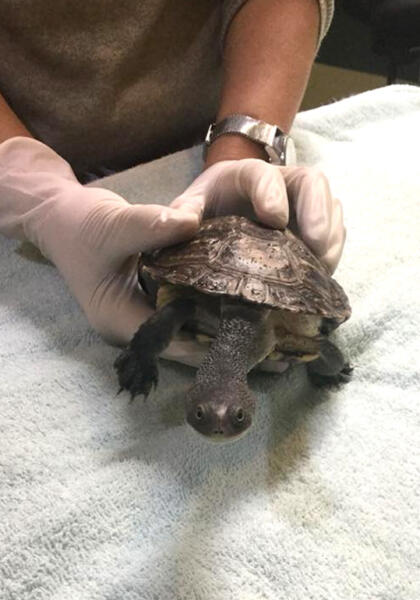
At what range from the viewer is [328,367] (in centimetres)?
82

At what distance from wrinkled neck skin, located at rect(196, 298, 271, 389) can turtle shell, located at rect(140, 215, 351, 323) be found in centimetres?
3

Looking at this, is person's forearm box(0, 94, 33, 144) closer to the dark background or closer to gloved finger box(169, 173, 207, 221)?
gloved finger box(169, 173, 207, 221)

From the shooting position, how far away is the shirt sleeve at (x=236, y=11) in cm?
118

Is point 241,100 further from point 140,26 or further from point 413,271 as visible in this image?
point 413,271

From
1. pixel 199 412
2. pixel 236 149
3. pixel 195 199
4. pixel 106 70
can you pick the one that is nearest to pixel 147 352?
pixel 199 412

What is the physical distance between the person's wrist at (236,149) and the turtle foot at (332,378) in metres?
0.43

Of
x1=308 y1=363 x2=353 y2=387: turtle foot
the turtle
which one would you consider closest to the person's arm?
the turtle

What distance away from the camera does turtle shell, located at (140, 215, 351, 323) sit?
2.50ft

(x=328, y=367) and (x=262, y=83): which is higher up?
(x=262, y=83)

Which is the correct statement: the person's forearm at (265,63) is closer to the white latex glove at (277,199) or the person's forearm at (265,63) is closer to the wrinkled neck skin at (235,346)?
the white latex glove at (277,199)

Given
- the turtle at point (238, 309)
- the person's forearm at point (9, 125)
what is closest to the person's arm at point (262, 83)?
the turtle at point (238, 309)

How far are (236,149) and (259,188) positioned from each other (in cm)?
27

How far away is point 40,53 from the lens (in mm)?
1126

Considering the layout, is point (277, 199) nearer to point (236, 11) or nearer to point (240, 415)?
point (240, 415)
